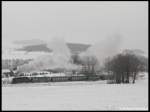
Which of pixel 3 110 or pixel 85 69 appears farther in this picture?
pixel 85 69

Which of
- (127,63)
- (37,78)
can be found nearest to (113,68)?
(127,63)

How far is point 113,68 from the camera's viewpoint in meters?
38.8

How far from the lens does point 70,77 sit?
1660 inches

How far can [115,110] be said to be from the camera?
9414 millimetres

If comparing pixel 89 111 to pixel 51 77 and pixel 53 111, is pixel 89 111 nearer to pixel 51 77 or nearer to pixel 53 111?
pixel 53 111

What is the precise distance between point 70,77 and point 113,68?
22.0 ft

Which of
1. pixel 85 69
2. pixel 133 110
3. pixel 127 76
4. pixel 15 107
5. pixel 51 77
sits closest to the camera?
pixel 133 110

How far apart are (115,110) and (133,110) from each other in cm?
56

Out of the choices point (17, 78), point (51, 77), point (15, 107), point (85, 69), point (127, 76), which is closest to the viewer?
point (15, 107)

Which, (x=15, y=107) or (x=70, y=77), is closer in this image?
(x=15, y=107)

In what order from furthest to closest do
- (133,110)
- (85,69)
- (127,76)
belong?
(85,69), (127,76), (133,110)

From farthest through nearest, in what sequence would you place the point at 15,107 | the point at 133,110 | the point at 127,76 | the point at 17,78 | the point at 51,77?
the point at 51,77 < the point at 17,78 < the point at 127,76 < the point at 15,107 < the point at 133,110

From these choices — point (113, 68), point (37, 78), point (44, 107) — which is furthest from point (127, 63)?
point (44, 107)

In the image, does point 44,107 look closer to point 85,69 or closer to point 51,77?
point 51,77
